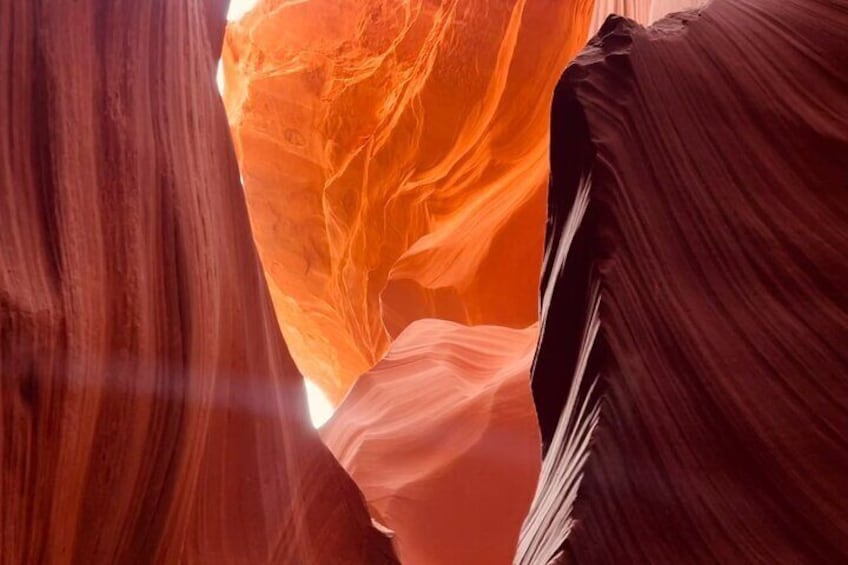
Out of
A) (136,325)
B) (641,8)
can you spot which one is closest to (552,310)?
(136,325)

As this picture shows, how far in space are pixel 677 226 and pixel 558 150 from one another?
1.25ft

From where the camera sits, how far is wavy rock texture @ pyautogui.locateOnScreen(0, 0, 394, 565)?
178cm

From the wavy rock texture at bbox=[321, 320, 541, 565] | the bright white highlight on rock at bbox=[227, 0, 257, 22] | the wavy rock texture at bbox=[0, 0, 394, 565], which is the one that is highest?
the bright white highlight on rock at bbox=[227, 0, 257, 22]

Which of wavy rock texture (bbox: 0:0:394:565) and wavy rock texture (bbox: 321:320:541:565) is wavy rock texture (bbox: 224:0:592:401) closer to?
wavy rock texture (bbox: 321:320:541:565)

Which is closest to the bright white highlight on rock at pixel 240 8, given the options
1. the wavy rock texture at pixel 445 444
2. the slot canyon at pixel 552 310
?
the wavy rock texture at pixel 445 444

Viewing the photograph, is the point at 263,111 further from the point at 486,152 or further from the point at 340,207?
the point at 486,152

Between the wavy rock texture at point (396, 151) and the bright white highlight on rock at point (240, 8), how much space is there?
0.12m

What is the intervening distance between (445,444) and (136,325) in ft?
9.03

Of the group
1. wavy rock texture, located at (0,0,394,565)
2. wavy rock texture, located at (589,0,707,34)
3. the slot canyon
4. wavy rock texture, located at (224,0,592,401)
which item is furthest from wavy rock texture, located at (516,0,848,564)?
wavy rock texture, located at (224,0,592,401)

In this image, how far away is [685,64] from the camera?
77.3 inches

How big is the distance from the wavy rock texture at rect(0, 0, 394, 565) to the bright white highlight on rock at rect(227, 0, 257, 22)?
5.68 metres

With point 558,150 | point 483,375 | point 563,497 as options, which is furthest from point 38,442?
point 483,375

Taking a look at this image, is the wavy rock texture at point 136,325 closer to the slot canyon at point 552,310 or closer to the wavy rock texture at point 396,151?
the slot canyon at point 552,310

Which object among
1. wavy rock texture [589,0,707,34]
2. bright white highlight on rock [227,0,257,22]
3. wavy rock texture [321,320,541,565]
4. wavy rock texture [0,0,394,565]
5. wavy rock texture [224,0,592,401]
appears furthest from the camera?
bright white highlight on rock [227,0,257,22]
